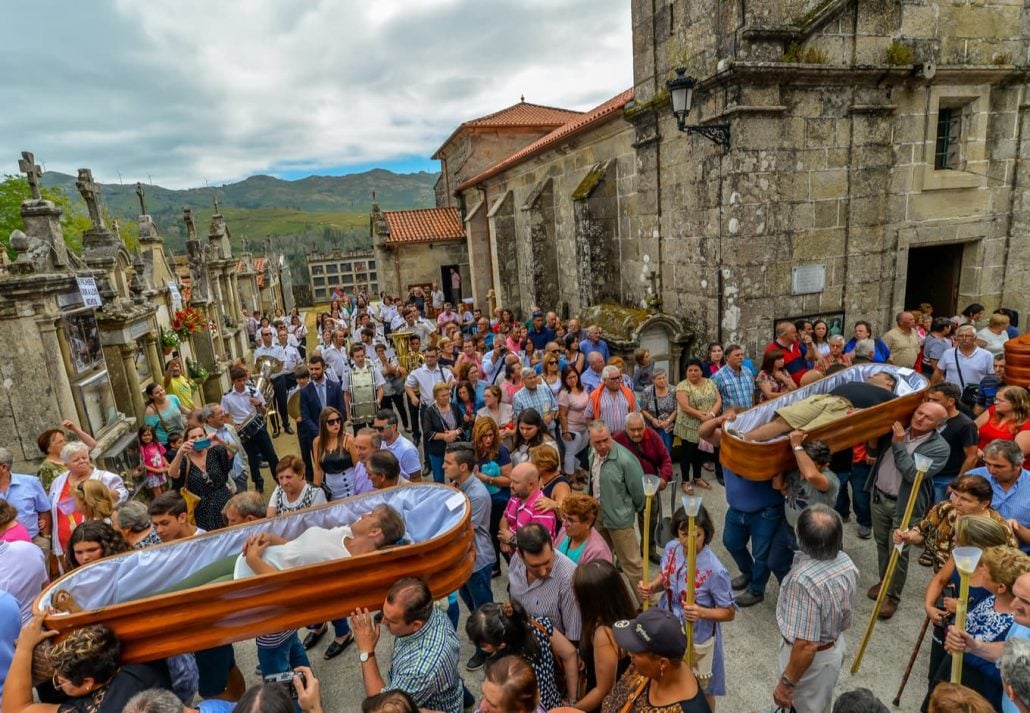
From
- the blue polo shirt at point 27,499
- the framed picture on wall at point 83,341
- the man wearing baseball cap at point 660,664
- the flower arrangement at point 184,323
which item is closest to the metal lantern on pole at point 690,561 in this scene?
the man wearing baseball cap at point 660,664

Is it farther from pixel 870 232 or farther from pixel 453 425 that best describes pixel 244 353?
pixel 870 232

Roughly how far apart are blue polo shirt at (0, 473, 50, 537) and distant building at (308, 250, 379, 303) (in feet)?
121

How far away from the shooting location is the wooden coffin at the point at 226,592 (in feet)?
9.18


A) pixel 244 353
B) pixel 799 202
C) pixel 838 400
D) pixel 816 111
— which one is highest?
pixel 816 111

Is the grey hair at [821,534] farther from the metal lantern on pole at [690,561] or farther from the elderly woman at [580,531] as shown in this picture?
the elderly woman at [580,531]

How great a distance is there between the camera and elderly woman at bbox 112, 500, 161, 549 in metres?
3.80

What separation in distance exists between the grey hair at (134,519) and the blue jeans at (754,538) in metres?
4.37

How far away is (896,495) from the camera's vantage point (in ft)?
14.3

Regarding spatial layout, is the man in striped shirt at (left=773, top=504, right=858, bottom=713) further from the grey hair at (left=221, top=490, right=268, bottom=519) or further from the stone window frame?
the stone window frame

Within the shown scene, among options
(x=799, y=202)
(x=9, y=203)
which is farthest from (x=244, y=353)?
(x=9, y=203)

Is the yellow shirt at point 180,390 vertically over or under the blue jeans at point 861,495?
over

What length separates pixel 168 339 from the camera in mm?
9641

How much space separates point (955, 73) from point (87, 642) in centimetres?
1109

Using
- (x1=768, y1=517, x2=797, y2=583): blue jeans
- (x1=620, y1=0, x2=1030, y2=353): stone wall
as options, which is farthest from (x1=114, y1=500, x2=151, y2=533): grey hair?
(x1=620, y1=0, x2=1030, y2=353): stone wall
